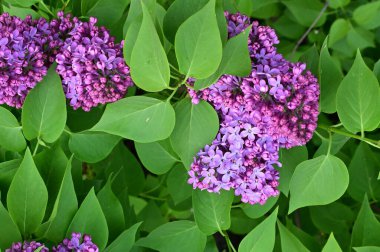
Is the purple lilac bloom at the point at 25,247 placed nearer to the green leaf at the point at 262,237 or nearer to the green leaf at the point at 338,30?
the green leaf at the point at 262,237

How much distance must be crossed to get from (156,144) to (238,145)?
51 cm

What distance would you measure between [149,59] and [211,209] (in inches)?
26.4

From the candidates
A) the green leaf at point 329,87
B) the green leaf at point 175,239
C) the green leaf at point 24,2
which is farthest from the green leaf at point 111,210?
the green leaf at point 329,87

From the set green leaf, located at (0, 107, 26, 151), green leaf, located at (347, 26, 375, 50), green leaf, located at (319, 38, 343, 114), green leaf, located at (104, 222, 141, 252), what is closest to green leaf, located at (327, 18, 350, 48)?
green leaf, located at (347, 26, 375, 50)

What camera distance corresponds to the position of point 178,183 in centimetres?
228

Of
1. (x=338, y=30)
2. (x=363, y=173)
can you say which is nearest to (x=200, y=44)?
(x=363, y=173)

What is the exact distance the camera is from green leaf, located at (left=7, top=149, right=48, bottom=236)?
1.71m

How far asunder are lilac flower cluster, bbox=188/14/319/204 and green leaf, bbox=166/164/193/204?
0.50m

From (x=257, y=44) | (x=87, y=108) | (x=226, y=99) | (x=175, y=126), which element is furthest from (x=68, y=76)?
(x=257, y=44)

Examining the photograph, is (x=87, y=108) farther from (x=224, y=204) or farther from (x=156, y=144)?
(x=224, y=204)

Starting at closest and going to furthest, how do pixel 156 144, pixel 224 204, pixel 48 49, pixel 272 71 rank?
pixel 272 71 → pixel 48 49 → pixel 224 204 → pixel 156 144

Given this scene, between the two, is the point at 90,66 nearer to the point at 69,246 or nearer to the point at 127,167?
the point at 69,246

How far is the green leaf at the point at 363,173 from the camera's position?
2.42 meters

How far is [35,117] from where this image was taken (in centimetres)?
183
